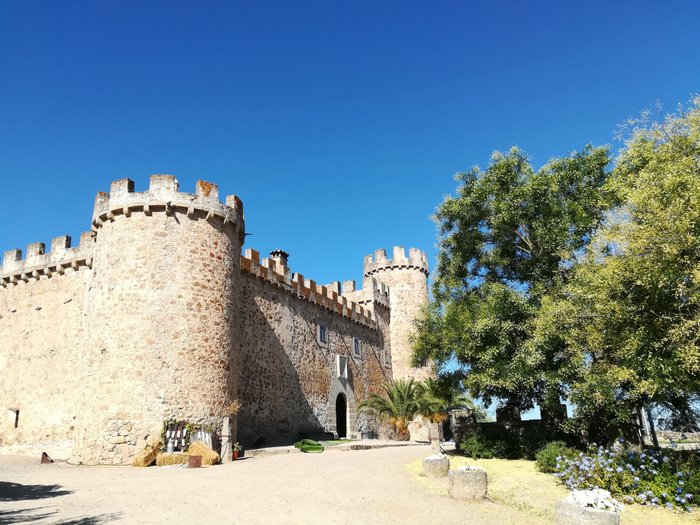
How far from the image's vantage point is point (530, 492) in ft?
33.8

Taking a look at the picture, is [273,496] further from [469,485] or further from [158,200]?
[158,200]

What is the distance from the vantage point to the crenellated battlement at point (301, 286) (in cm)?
2043

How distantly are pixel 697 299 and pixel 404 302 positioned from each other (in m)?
24.4

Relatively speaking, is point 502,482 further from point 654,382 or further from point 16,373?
point 16,373

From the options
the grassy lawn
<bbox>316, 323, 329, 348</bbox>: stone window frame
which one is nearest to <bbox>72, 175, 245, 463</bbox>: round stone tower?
the grassy lawn

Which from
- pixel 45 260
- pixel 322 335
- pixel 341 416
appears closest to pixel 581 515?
pixel 322 335

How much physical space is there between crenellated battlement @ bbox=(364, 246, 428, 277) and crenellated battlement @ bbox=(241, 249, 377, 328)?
4.21 metres

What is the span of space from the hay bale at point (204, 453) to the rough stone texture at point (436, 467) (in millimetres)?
5800

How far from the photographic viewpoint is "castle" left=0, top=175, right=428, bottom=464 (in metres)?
14.3

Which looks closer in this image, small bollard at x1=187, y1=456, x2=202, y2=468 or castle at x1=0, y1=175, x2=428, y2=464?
small bollard at x1=187, y1=456, x2=202, y2=468

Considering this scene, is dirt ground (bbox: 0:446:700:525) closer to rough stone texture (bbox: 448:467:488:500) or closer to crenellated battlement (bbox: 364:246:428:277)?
rough stone texture (bbox: 448:467:488:500)

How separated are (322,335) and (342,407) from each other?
4.49 meters

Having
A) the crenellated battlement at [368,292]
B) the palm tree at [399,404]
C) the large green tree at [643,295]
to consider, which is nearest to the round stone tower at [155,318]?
the large green tree at [643,295]

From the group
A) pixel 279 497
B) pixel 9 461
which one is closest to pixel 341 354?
pixel 9 461
